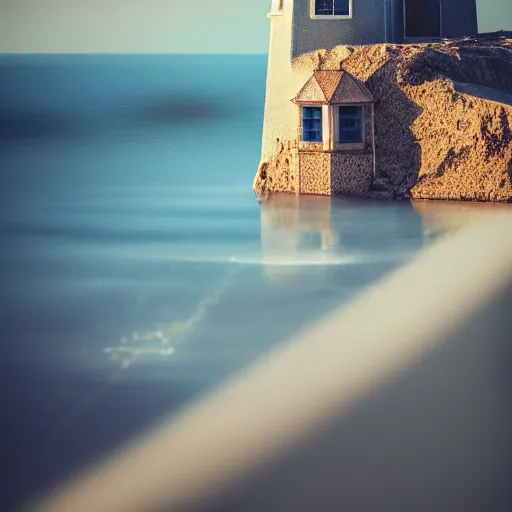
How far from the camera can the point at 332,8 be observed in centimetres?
1479

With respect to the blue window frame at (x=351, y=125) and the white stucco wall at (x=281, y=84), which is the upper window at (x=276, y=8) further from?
the blue window frame at (x=351, y=125)

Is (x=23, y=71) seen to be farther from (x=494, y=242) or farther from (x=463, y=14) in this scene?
(x=494, y=242)

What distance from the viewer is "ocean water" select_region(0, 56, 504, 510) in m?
8.23

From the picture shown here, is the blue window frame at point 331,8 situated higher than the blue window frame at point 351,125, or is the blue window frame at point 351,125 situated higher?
the blue window frame at point 331,8

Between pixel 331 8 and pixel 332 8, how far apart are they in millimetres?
11

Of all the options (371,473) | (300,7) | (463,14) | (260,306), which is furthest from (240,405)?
(463,14)

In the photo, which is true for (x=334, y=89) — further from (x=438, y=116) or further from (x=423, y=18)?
(x=423, y=18)

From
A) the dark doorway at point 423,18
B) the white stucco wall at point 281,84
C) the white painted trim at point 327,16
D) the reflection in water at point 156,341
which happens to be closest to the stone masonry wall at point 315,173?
the white stucco wall at point 281,84

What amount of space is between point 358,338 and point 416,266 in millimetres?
2375

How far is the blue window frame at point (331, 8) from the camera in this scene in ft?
48.4

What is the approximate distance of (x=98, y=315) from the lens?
10484mm

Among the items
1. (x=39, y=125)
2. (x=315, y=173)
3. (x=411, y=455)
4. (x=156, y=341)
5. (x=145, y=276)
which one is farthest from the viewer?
(x=39, y=125)

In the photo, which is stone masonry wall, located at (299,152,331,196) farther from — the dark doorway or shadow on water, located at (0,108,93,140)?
shadow on water, located at (0,108,93,140)

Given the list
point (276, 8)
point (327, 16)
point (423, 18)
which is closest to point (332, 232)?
point (327, 16)
